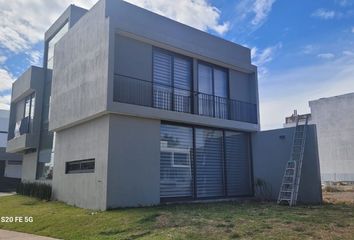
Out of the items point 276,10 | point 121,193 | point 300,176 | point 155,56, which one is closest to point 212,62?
point 155,56

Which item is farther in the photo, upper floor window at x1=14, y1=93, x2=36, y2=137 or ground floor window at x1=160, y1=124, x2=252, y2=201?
upper floor window at x1=14, y1=93, x2=36, y2=137

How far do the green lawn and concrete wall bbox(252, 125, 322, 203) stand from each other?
12.7 feet

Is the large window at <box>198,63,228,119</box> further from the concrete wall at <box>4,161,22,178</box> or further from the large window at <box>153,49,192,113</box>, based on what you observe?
the concrete wall at <box>4,161,22,178</box>

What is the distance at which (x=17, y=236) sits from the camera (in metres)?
9.24

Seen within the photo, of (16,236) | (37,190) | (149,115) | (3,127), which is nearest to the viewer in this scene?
(16,236)

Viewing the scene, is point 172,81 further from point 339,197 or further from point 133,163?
point 339,197

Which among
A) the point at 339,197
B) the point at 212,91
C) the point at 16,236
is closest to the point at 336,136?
the point at 339,197

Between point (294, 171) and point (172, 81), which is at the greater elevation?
point (172, 81)

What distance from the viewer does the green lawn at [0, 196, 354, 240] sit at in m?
7.86

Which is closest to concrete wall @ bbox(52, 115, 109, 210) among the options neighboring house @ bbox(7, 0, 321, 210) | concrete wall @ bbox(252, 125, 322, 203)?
neighboring house @ bbox(7, 0, 321, 210)

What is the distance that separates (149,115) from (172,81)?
A: 259cm

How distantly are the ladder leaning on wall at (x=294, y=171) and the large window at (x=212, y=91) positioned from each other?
3456 mm

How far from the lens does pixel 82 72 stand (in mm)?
14727

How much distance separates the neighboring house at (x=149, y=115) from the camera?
12.6 meters
